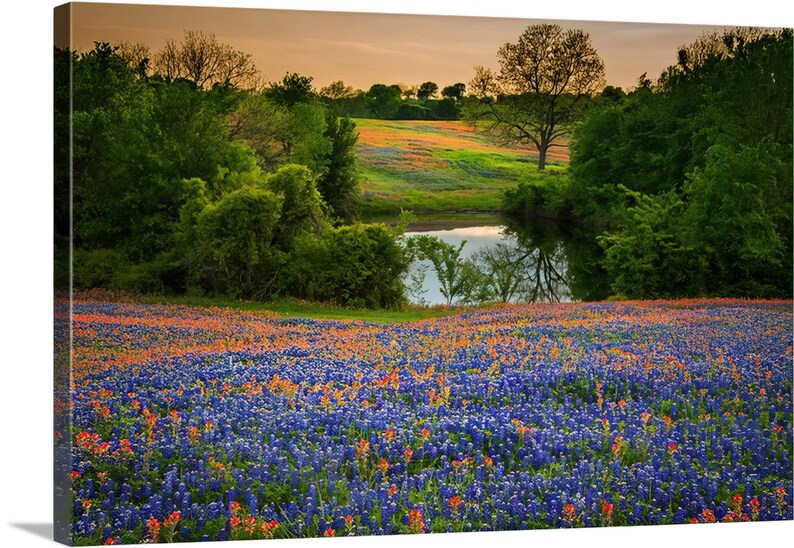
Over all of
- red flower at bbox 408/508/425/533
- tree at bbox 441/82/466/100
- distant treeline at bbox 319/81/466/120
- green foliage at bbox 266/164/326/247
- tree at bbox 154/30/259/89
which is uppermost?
tree at bbox 154/30/259/89

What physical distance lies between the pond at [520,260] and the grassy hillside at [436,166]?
205 millimetres

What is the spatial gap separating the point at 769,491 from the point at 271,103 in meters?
5.36

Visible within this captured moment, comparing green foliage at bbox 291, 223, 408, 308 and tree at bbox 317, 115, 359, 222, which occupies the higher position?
tree at bbox 317, 115, 359, 222

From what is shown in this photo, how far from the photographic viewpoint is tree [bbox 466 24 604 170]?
9.48 m

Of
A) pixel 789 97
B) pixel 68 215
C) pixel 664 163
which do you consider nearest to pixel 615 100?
pixel 664 163

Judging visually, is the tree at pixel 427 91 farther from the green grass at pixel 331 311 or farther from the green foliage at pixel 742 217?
the green foliage at pixel 742 217

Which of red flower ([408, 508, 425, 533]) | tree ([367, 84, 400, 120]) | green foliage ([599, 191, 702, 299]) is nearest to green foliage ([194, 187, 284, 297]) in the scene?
tree ([367, 84, 400, 120])

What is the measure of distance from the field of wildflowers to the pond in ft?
0.63

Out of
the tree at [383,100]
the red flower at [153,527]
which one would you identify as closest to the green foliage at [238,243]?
the tree at [383,100]

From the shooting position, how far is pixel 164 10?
332 inches

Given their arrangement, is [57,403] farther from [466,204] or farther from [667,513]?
[667,513]

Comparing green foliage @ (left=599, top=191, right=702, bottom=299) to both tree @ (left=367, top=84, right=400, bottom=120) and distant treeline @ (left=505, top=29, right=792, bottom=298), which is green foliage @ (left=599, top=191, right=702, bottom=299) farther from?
tree @ (left=367, top=84, right=400, bottom=120)

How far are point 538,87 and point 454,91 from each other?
881 millimetres

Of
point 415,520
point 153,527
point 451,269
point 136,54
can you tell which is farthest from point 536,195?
point 153,527
